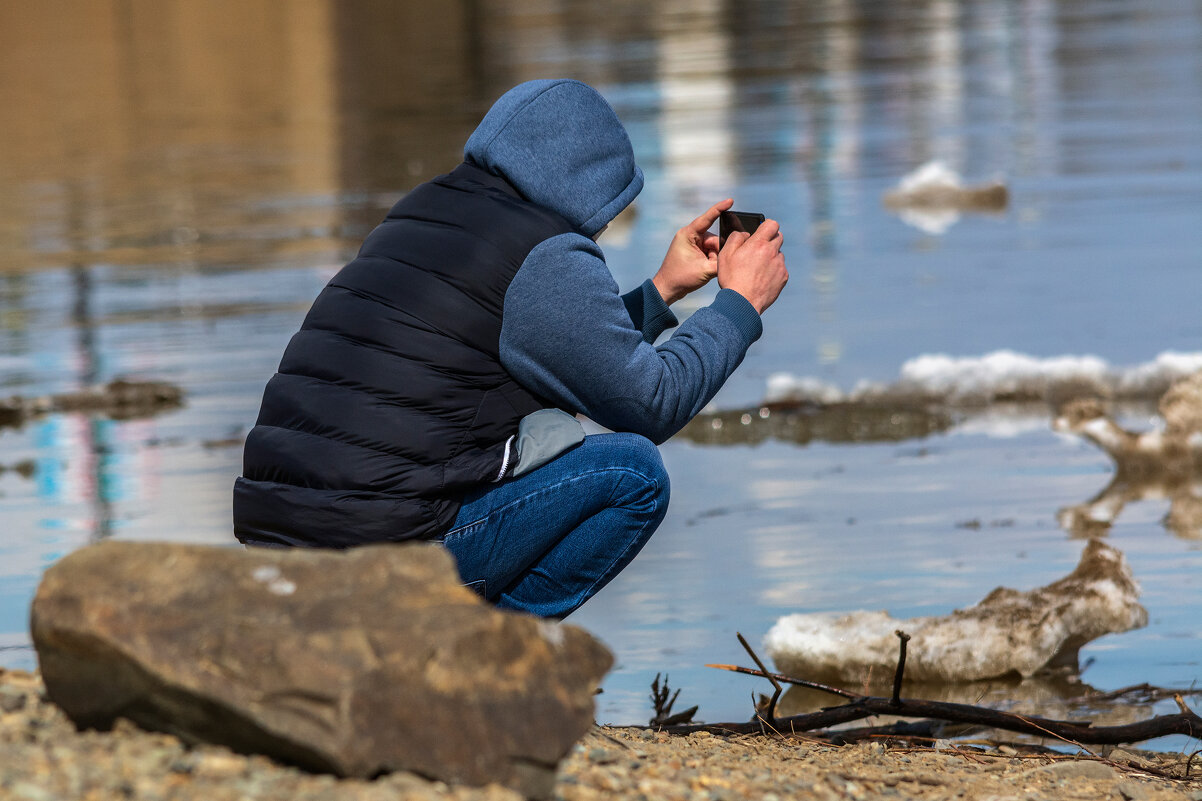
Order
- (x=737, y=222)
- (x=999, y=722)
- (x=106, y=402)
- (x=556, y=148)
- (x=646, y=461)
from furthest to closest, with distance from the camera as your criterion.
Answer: (x=106, y=402) < (x=737, y=222) < (x=999, y=722) < (x=646, y=461) < (x=556, y=148)

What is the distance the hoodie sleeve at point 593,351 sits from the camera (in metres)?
3.13

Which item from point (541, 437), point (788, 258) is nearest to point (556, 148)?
point (541, 437)

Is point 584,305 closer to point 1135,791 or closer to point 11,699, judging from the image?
point 11,699

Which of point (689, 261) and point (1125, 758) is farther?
point (689, 261)

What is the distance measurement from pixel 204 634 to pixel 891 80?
1542cm

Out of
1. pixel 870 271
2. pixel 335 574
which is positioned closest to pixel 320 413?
pixel 335 574

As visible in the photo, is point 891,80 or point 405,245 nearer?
point 405,245

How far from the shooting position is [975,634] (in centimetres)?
417

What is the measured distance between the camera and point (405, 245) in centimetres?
321

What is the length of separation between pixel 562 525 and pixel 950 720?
1.02 m

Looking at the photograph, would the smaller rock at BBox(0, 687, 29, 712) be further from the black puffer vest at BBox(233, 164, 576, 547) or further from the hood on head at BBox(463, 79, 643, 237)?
the hood on head at BBox(463, 79, 643, 237)

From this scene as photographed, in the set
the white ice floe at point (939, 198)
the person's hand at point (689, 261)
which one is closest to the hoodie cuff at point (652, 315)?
the person's hand at point (689, 261)

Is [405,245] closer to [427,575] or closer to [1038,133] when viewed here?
[427,575]

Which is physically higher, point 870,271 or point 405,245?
point 405,245
